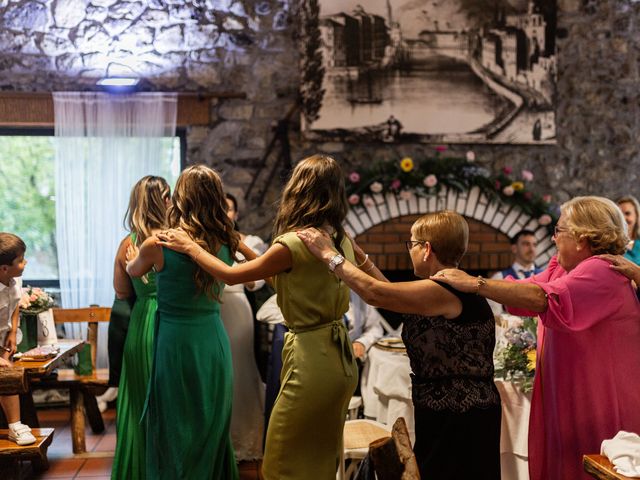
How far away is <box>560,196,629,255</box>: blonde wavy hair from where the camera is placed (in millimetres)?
2475

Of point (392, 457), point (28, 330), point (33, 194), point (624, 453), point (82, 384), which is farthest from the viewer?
point (33, 194)

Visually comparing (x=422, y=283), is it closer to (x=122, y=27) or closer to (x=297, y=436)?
(x=297, y=436)

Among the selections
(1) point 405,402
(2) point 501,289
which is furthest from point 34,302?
(2) point 501,289

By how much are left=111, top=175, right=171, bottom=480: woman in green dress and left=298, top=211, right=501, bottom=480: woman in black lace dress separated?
4.63 ft

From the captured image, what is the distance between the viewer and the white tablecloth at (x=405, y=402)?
315cm

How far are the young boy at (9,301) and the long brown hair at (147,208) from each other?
555 millimetres

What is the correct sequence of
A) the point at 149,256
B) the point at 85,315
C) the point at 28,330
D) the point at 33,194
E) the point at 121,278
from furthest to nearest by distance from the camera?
the point at 33,194, the point at 85,315, the point at 28,330, the point at 121,278, the point at 149,256

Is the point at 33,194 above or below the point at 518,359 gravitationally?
above

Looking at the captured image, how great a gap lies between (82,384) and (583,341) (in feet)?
10.7

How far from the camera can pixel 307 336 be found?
2498 millimetres

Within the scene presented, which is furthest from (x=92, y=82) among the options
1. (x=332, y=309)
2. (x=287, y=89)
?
(x=332, y=309)

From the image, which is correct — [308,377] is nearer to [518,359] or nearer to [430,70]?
[518,359]

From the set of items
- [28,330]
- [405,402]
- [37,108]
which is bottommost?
[405,402]

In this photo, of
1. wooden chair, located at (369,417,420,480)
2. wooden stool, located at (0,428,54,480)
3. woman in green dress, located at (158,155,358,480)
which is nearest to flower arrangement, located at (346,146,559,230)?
wooden stool, located at (0,428,54,480)
